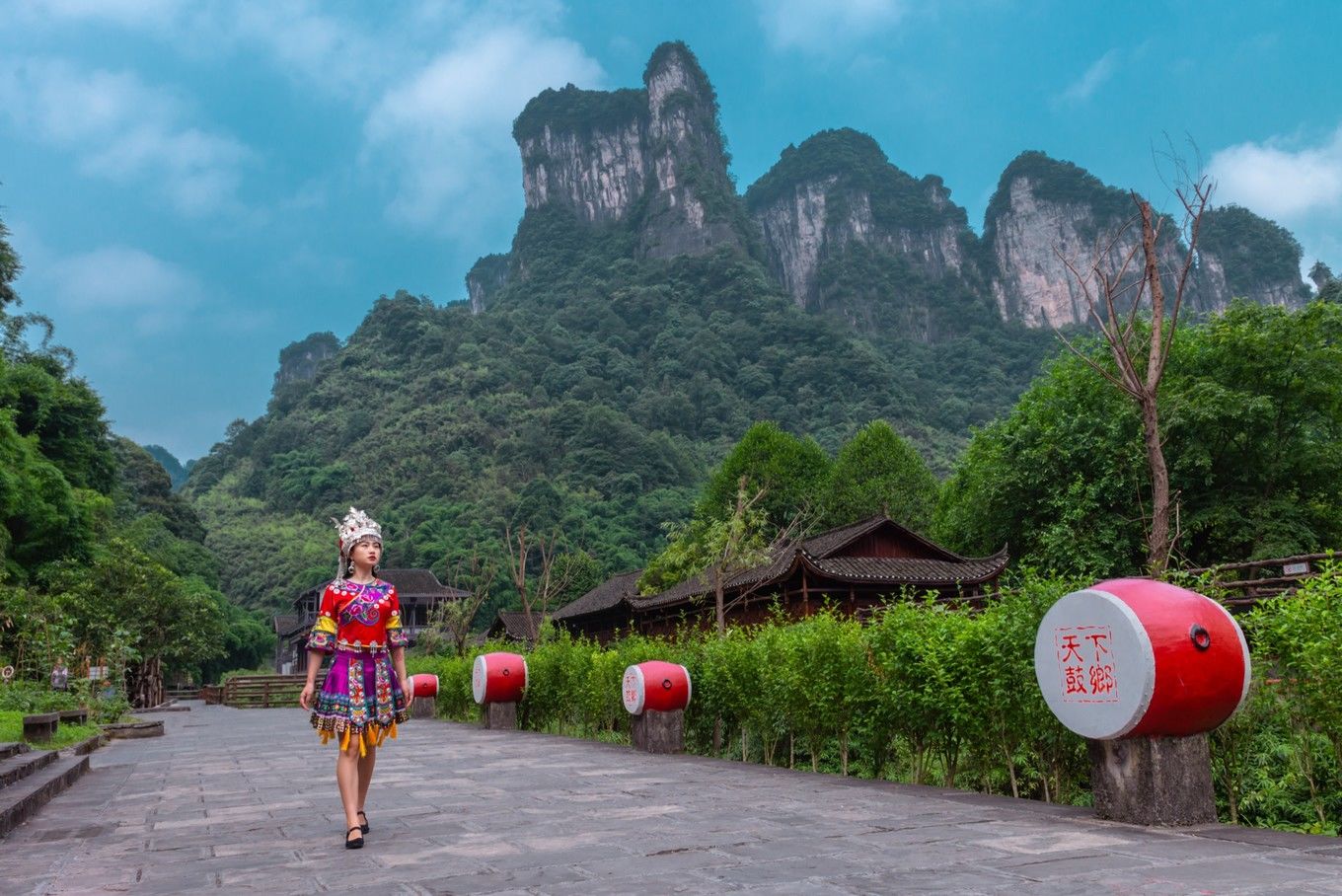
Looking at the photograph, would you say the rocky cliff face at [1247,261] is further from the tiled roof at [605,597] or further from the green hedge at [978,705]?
the green hedge at [978,705]

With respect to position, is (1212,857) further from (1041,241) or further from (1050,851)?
(1041,241)

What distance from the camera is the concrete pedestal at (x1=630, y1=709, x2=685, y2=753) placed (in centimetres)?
918

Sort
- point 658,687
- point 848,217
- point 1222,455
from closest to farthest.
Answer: point 658,687 → point 1222,455 → point 848,217

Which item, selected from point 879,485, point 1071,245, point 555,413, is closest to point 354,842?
point 879,485

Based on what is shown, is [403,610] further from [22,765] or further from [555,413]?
[22,765]

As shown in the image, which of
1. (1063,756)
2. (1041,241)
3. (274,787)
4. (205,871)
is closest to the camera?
(205,871)

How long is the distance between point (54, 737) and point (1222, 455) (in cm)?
2330

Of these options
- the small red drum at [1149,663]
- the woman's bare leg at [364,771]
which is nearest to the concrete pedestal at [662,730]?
the woman's bare leg at [364,771]

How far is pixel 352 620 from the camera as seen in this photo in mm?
4898

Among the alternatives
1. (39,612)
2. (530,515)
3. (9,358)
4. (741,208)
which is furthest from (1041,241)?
(39,612)

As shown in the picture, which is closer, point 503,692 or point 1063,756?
point 1063,756

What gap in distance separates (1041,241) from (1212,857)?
13485cm

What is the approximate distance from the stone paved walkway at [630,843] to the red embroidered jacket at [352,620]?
918 mm

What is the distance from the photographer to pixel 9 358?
4375cm
